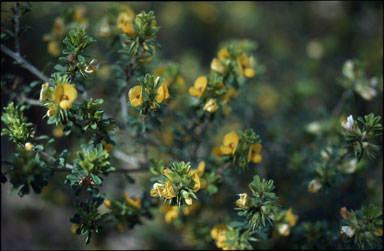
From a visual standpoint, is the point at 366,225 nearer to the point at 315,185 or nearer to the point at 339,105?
the point at 315,185

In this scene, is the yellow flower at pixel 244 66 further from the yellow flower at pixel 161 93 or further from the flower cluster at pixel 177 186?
the flower cluster at pixel 177 186

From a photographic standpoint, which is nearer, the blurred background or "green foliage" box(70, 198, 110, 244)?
"green foliage" box(70, 198, 110, 244)

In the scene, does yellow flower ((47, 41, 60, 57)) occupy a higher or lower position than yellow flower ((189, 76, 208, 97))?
higher

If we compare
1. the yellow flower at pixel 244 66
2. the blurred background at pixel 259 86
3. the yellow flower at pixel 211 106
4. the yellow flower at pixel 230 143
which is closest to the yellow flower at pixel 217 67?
the yellow flower at pixel 244 66

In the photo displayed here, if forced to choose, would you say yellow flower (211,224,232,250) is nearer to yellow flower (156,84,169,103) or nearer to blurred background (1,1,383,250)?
blurred background (1,1,383,250)

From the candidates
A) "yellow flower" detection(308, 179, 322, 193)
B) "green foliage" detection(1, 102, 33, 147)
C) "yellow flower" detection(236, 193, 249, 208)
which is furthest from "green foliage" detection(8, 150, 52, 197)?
"yellow flower" detection(308, 179, 322, 193)
